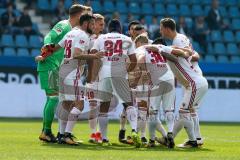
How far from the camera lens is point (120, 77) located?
1396cm

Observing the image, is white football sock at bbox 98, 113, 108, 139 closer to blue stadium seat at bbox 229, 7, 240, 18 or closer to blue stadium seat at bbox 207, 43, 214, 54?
blue stadium seat at bbox 207, 43, 214, 54

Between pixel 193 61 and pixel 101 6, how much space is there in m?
16.1

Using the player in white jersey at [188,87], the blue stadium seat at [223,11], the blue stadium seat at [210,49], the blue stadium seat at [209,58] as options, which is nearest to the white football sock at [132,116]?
the player in white jersey at [188,87]

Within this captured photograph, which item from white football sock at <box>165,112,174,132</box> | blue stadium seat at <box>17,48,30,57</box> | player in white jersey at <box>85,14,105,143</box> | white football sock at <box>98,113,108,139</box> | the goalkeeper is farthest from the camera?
blue stadium seat at <box>17,48,30,57</box>

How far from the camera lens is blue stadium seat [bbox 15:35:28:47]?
26.9m

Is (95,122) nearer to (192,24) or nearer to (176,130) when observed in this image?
(176,130)

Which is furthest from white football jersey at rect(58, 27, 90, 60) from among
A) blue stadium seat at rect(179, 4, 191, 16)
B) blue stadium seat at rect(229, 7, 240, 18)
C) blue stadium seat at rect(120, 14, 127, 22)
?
blue stadium seat at rect(229, 7, 240, 18)

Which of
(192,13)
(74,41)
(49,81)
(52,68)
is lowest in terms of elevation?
(49,81)

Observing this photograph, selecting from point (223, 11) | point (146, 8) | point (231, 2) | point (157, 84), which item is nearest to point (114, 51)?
point (157, 84)

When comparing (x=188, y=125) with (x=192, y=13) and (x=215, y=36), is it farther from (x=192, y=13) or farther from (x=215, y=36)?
(x=192, y=13)

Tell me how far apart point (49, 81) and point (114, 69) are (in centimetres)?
140

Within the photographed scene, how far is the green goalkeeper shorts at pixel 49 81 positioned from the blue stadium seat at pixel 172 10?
54.6ft

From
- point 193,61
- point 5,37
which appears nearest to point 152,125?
point 193,61

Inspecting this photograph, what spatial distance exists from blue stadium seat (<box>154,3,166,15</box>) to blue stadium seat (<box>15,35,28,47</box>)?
244 inches
